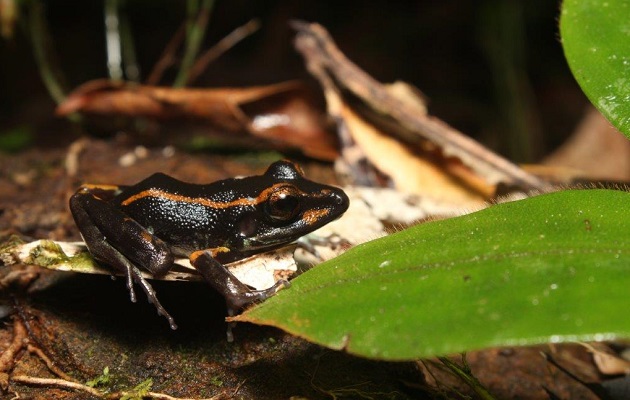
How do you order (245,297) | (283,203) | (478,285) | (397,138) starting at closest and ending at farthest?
1. (478,285)
2. (245,297)
3. (283,203)
4. (397,138)

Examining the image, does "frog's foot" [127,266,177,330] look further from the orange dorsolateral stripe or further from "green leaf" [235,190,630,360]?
"green leaf" [235,190,630,360]

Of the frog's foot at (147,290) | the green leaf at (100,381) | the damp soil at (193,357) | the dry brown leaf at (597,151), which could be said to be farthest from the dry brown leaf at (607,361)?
the dry brown leaf at (597,151)

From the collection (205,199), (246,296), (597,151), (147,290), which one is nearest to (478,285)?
(246,296)

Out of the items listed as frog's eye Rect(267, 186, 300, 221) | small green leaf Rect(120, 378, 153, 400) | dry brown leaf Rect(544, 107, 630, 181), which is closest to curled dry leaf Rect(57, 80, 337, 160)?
frog's eye Rect(267, 186, 300, 221)

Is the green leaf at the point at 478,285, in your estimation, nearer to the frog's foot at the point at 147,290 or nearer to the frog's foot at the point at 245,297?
the frog's foot at the point at 245,297

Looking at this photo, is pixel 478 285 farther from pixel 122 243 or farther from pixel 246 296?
pixel 122 243

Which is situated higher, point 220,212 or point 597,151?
point 220,212

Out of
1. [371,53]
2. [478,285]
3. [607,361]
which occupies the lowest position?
[371,53]
